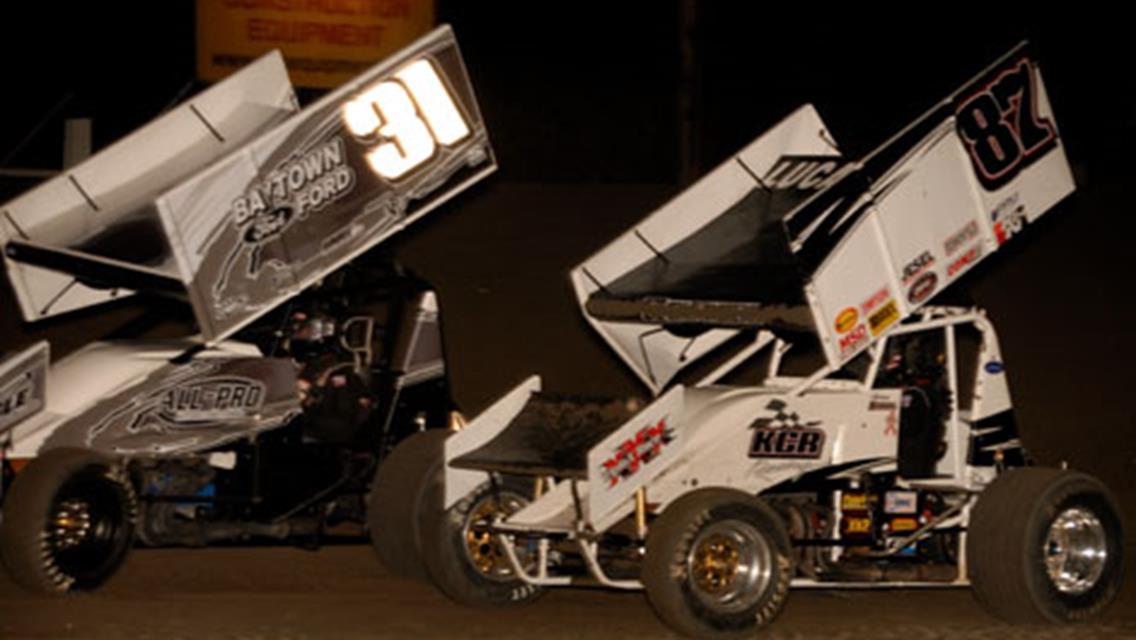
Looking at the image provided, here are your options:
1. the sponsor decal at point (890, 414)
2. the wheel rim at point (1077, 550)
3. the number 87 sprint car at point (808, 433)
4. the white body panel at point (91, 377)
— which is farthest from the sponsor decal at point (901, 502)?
the white body panel at point (91, 377)

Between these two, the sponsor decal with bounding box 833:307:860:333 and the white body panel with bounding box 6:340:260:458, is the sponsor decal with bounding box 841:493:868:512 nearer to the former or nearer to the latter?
the sponsor decal with bounding box 833:307:860:333

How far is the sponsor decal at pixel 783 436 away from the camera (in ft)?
36.9

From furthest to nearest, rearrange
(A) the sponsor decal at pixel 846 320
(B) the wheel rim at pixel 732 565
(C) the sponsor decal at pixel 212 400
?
(C) the sponsor decal at pixel 212 400 < (A) the sponsor decal at pixel 846 320 < (B) the wheel rim at pixel 732 565

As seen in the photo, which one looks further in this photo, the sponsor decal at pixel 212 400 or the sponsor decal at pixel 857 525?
the sponsor decal at pixel 212 400

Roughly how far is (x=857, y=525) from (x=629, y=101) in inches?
507

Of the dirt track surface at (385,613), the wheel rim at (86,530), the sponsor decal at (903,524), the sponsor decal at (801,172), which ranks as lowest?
the dirt track surface at (385,613)

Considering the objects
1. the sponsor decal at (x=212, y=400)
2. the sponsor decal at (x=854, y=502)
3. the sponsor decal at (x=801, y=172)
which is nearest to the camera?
the sponsor decal at (x=854, y=502)

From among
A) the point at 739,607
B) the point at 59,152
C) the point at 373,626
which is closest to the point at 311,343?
the point at 373,626

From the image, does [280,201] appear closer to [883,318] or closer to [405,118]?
[405,118]

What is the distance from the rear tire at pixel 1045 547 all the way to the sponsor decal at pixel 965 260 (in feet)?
3.51

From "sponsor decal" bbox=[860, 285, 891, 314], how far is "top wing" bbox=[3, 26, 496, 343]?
10.6ft

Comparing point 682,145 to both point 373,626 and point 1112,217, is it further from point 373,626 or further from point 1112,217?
point 373,626

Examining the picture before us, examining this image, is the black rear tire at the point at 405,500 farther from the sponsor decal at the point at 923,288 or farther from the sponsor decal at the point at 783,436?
the sponsor decal at the point at 923,288

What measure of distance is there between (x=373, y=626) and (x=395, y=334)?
2.94m
